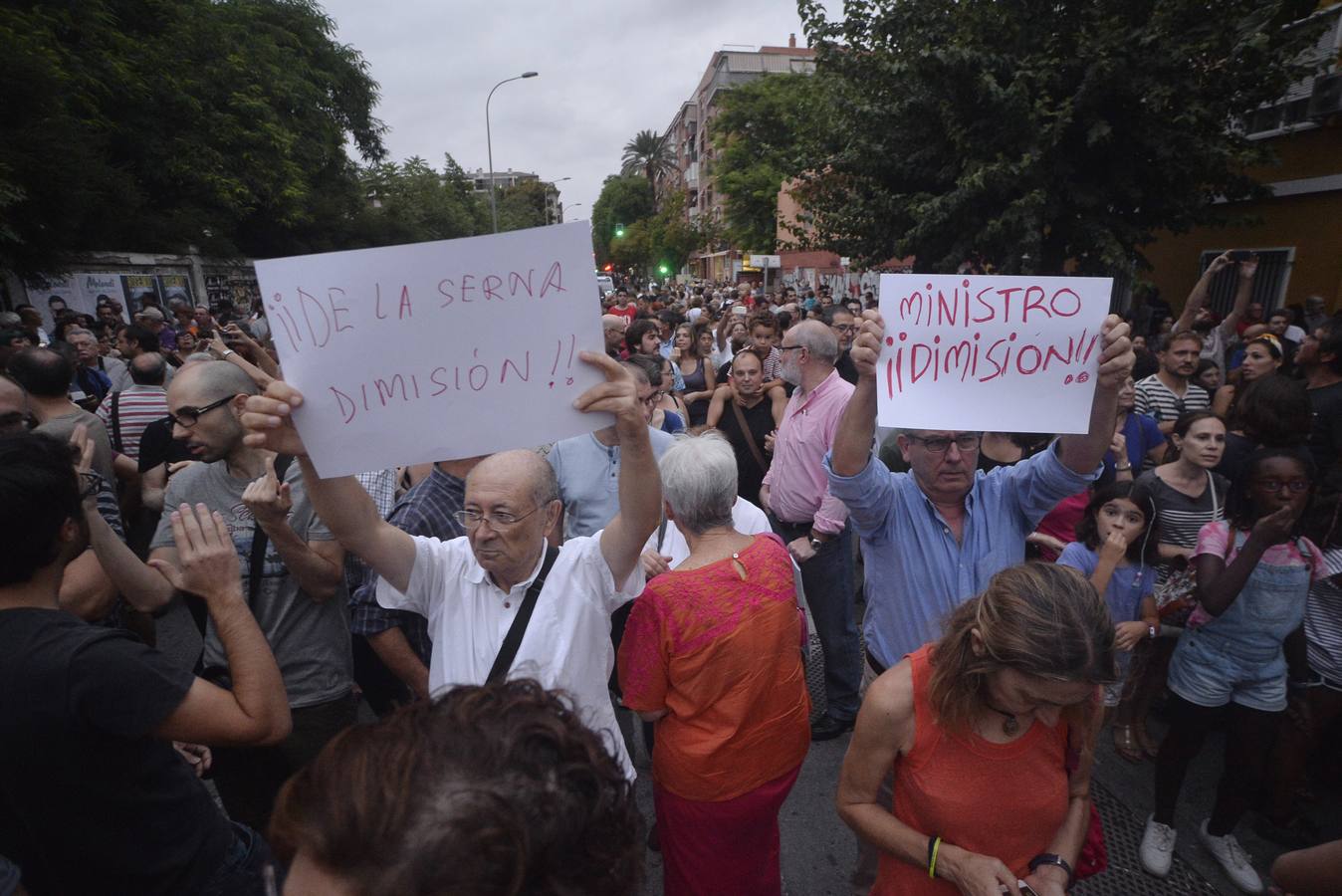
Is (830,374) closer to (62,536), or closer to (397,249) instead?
(397,249)

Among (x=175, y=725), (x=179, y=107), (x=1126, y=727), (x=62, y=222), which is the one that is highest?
(x=179, y=107)

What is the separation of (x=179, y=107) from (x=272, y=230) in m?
5.54

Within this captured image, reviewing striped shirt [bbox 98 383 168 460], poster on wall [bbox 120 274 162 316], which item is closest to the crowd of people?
striped shirt [bbox 98 383 168 460]

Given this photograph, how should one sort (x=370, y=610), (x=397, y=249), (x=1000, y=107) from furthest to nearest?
(x=1000, y=107) < (x=370, y=610) < (x=397, y=249)

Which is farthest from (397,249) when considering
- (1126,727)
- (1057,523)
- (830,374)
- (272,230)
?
(272,230)

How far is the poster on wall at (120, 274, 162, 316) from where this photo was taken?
629 inches

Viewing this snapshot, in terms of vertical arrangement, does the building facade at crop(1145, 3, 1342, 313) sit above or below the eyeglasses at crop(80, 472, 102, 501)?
Answer: above

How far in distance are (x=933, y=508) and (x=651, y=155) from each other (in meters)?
87.8

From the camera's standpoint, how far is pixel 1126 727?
3.62 metres

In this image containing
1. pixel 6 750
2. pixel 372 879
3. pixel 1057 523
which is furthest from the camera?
pixel 1057 523

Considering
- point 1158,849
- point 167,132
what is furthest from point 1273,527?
point 167,132

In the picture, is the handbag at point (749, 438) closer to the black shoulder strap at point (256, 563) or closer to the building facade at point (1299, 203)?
the black shoulder strap at point (256, 563)

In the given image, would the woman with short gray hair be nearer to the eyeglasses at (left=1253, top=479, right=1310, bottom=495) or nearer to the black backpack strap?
the eyeglasses at (left=1253, top=479, right=1310, bottom=495)

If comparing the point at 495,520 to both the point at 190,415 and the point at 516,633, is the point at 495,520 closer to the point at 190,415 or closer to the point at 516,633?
the point at 516,633
